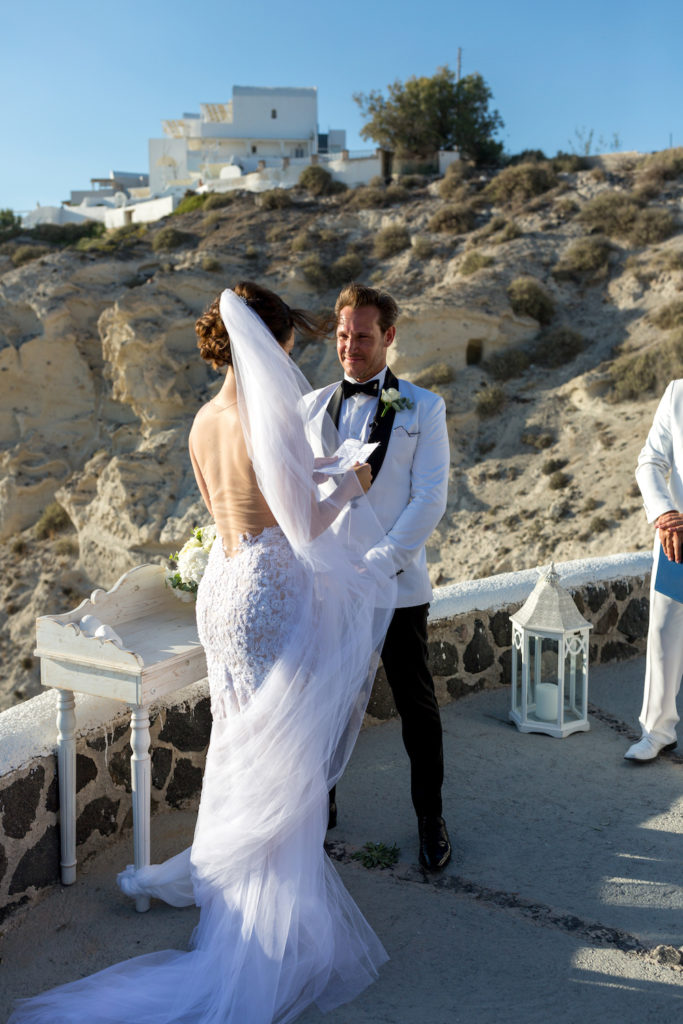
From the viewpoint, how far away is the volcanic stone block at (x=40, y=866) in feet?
8.61

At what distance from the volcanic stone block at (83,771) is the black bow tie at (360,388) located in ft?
5.21

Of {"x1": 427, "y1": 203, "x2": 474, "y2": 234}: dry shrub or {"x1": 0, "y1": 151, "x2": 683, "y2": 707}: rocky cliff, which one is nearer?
{"x1": 0, "y1": 151, "x2": 683, "y2": 707}: rocky cliff

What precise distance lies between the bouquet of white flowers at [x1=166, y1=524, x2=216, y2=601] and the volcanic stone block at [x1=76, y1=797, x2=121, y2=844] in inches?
30.7

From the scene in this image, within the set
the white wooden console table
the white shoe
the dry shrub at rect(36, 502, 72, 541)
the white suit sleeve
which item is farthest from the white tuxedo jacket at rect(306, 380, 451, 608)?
the dry shrub at rect(36, 502, 72, 541)

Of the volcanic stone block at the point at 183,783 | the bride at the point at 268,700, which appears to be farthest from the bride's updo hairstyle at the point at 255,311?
the volcanic stone block at the point at 183,783

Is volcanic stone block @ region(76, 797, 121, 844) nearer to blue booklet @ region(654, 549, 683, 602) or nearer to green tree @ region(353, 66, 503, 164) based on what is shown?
blue booklet @ region(654, 549, 683, 602)

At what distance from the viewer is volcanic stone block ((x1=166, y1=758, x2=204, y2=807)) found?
3.26 metres

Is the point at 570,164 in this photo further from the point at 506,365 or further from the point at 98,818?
the point at 98,818

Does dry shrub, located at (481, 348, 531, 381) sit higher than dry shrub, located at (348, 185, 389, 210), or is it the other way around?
dry shrub, located at (348, 185, 389, 210)

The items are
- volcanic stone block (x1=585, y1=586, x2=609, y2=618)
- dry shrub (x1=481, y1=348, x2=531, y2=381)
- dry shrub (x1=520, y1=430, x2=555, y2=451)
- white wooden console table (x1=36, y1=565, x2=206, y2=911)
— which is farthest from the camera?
dry shrub (x1=481, y1=348, x2=531, y2=381)

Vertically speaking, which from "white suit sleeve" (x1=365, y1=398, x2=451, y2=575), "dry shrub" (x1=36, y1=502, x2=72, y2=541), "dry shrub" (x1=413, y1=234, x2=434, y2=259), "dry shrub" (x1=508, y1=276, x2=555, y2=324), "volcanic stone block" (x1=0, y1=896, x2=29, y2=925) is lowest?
"dry shrub" (x1=36, y1=502, x2=72, y2=541)

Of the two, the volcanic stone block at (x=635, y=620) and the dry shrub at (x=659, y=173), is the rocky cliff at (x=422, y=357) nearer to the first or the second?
the dry shrub at (x=659, y=173)

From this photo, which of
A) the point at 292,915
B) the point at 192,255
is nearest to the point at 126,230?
the point at 192,255

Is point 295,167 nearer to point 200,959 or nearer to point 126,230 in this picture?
point 126,230
